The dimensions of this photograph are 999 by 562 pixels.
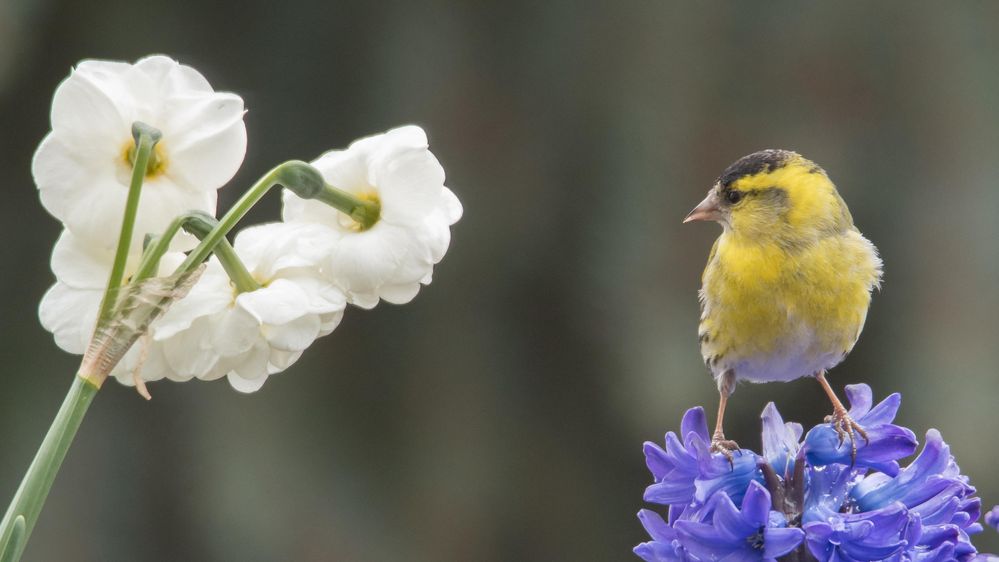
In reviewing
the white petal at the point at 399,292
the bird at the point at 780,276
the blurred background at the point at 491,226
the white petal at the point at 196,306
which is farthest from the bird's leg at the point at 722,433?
the blurred background at the point at 491,226

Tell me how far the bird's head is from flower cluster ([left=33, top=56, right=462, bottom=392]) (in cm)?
84

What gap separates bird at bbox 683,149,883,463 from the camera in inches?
64.0

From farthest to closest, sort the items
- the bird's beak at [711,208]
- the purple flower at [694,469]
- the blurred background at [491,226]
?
1. the blurred background at [491,226]
2. the bird's beak at [711,208]
3. the purple flower at [694,469]

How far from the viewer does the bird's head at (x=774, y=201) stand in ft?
5.58

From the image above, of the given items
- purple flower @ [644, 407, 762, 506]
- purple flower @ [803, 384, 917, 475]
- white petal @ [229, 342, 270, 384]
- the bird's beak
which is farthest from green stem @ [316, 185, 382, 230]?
the bird's beak

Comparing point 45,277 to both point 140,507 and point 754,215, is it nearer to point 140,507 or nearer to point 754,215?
point 140,507

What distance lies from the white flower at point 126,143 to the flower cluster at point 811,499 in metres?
0.45

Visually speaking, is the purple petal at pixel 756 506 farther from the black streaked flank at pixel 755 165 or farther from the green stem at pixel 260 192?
the black streaked flank at pixel 755 165

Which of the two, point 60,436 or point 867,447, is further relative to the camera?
point 867,447

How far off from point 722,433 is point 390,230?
0.69 metres

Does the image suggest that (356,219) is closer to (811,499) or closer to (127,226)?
(127,226)

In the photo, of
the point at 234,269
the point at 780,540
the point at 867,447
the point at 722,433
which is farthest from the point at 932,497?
the point at 234,269

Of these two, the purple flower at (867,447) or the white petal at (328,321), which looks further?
the purple flower at (867,447)

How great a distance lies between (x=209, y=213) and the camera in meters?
0.89
